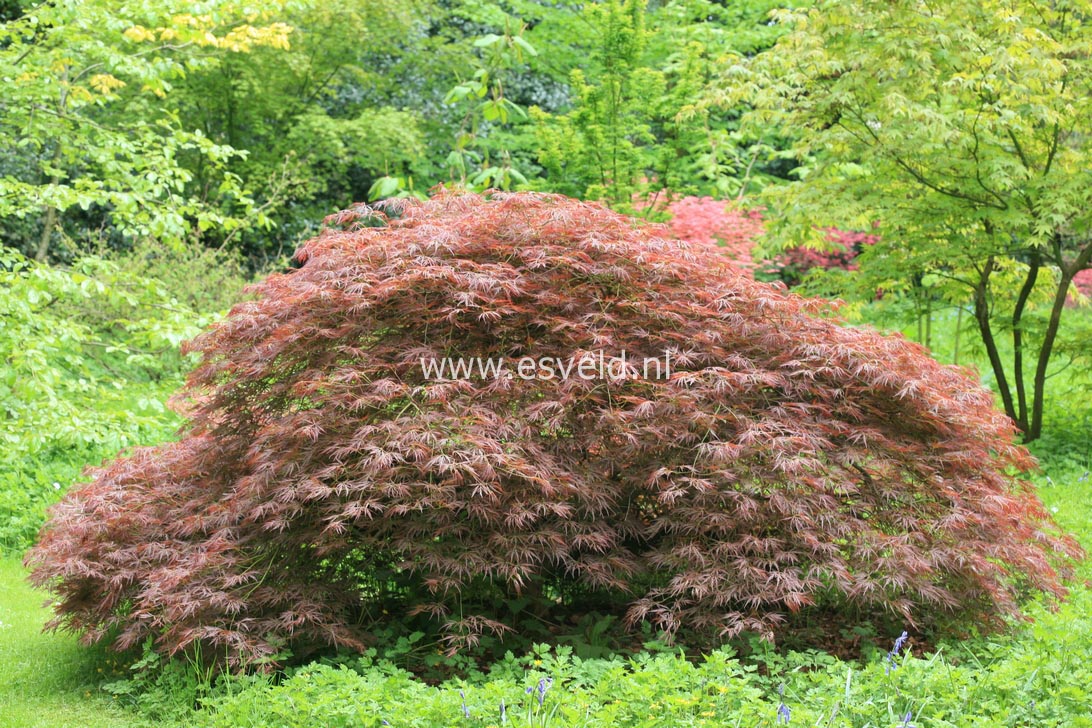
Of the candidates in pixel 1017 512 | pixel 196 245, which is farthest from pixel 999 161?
pixel 196 245

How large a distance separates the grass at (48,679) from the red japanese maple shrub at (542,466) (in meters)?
0.23

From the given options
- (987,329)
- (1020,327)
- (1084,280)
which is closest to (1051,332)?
(1020,327)

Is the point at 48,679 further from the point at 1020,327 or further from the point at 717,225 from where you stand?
the point at 717,225

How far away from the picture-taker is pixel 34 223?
1202 cm

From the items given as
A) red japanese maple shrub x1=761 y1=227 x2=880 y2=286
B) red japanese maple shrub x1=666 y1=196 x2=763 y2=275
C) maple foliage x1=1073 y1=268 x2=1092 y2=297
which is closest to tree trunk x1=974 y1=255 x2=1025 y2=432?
red japanese maple shrub x1=666 y1=196 x2=763 y2=275

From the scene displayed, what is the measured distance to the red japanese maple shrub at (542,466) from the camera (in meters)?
3.71

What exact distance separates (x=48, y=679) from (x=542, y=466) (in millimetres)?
2493

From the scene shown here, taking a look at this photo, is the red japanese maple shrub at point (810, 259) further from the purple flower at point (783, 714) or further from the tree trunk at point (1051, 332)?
the purple flower at point (783, 714)

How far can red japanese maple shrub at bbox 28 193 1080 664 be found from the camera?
146 inches

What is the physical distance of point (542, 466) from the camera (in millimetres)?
3740

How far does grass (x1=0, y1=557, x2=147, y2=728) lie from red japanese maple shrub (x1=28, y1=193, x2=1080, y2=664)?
0.23 m

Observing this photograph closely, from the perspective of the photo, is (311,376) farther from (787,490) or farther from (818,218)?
(818,218)

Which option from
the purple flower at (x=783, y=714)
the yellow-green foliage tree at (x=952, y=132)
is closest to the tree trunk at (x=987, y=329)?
the yellow-green foliage tree at (x=952, y=132)

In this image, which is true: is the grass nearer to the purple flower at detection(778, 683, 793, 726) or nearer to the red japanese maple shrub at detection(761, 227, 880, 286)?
the purple flower at detection(778, 683, 793, 726)
